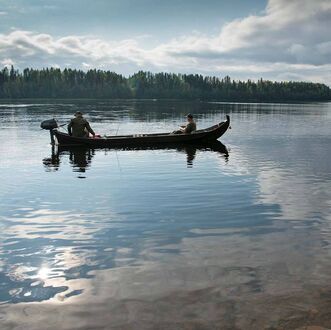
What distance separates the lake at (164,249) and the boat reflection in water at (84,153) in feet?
6.36

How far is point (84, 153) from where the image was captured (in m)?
26.2

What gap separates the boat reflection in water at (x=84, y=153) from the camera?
71.7 feet

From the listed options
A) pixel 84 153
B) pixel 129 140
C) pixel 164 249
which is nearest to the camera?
pixel 164 249

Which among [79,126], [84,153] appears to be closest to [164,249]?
[84,153]

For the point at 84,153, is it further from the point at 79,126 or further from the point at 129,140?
the point at 129,140

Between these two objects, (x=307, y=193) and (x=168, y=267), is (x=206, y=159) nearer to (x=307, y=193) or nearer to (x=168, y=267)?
(x=307, y=193)

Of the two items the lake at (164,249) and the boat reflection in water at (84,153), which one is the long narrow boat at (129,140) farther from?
the lake at (164,249)

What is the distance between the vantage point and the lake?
21.9 ft

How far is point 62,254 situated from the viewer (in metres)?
9.15

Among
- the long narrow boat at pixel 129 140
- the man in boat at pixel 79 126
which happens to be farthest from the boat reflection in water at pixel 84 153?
the man in boat at pixel 79 126

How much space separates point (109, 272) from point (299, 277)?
418cm

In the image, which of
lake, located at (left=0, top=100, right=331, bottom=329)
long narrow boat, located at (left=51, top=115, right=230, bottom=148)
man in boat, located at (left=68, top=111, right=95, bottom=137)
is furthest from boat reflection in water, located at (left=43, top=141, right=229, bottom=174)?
lake, located at (left=0, top=100, right=331, bottom=329)

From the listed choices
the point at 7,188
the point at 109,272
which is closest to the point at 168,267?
the point at 109,272

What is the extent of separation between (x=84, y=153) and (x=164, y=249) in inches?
707
